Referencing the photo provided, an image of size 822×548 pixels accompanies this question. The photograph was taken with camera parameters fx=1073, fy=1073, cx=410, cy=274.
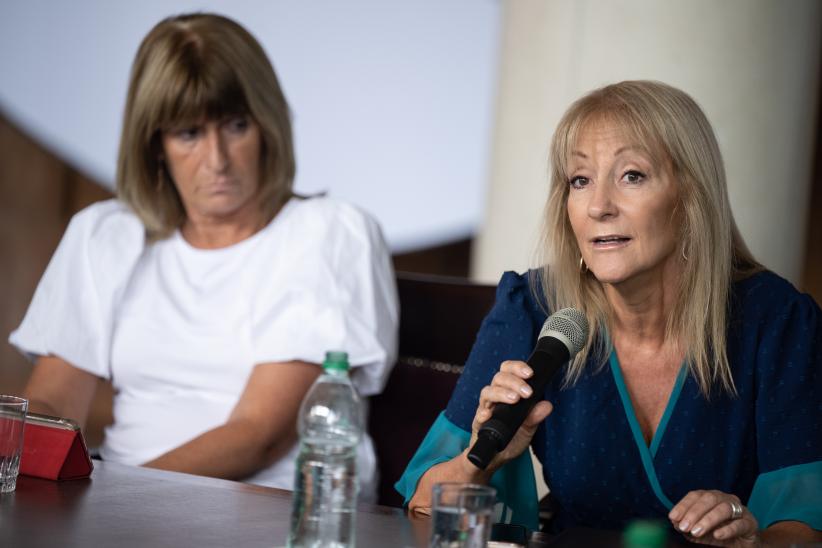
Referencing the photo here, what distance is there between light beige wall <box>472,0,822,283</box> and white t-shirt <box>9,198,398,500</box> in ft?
2.22

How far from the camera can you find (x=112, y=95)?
516cm

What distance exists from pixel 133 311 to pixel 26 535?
122cm

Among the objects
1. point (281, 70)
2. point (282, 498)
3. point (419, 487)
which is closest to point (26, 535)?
point (282, 498)

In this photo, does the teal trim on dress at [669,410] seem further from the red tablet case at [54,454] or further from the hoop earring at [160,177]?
the hoop earring at [160,177]

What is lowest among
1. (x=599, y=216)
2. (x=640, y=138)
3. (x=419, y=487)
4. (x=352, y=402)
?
(x=419, y=487)

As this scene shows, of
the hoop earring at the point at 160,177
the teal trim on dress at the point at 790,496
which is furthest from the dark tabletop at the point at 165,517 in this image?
the hoop earring at the point at 160,177

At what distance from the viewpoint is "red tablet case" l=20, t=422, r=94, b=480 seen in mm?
1493

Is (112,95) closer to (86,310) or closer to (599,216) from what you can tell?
(86,310)

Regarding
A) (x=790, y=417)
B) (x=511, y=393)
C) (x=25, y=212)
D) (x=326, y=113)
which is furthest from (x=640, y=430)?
(x=25, y=212)

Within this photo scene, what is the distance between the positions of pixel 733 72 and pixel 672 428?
132 centimetres

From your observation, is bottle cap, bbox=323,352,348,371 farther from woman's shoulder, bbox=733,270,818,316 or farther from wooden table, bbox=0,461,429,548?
woman's shoulder, bbox=733,270,818,316

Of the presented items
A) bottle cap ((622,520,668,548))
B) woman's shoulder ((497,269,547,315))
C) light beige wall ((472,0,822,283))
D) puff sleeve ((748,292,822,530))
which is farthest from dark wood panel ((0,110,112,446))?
bottle cap ((622,520,668,548))

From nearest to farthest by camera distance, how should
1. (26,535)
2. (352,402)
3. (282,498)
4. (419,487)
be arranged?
(26,535) → (352,402) → (282,498) → (419,487)

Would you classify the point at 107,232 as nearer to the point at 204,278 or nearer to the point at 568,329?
the point at 204,278
